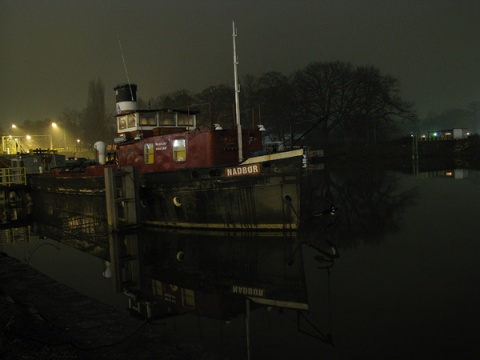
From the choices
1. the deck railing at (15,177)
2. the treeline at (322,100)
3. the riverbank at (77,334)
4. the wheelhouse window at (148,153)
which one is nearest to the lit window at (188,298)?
the riverbank at (77,334)

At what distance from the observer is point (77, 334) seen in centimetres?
670

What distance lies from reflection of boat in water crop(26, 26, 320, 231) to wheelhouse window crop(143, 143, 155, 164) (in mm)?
39

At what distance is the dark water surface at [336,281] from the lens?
6.96 meters

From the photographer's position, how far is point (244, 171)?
1515 centimetres

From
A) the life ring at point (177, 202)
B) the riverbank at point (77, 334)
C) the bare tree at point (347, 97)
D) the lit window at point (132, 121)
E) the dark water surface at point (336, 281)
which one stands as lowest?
the dark water surface at point (336, 281)

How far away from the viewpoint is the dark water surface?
6.96 m

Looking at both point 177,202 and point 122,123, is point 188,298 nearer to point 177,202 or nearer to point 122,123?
point 177,202

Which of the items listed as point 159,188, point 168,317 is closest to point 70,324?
point 168,317

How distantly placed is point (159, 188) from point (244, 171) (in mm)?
4176

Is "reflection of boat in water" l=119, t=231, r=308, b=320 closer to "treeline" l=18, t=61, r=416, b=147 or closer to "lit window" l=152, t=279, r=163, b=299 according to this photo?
"lit window" l=152, t=279, r=163, b=299

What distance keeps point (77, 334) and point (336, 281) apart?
621cm

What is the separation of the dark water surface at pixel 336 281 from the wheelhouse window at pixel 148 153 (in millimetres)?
3307

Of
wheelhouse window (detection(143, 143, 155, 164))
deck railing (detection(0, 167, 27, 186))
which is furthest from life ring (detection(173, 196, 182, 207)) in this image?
deck railing (detection(0, 167, 27, 186))

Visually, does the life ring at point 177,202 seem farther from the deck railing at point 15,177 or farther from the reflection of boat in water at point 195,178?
the deck railing at point 15,177
